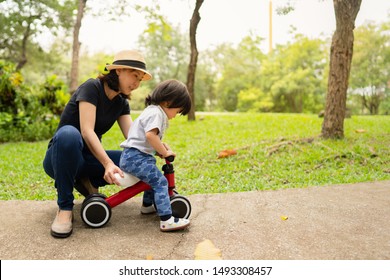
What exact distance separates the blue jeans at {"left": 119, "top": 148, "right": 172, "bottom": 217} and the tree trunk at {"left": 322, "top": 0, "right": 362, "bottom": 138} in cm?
370

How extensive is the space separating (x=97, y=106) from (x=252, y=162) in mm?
2492

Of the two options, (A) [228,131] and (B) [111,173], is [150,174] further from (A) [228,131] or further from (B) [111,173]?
(A) [228,131]

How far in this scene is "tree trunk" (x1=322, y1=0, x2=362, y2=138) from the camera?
16.7ft

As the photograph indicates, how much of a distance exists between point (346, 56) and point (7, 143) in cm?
532

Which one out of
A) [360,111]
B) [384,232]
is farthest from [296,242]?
[360,111]

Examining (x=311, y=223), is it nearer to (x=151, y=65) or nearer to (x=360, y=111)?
(x=360, y=111)

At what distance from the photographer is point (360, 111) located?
20016mm

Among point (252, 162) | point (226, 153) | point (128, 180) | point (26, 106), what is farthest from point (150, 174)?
point (26, 106)

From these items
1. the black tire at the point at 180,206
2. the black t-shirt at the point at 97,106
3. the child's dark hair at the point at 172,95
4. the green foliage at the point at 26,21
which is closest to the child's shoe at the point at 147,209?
the black tire at the point at 180,206

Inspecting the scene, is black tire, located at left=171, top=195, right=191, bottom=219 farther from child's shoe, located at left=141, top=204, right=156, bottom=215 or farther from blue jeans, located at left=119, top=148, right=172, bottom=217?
child's shoe, located at left=141, top=204, right=156, bottom=215

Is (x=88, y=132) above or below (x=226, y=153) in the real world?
above

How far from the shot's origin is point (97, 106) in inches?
90.0

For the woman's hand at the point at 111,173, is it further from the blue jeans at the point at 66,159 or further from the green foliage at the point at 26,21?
the green foliage at the point at 26,21

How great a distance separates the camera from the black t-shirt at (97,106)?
2193mm
